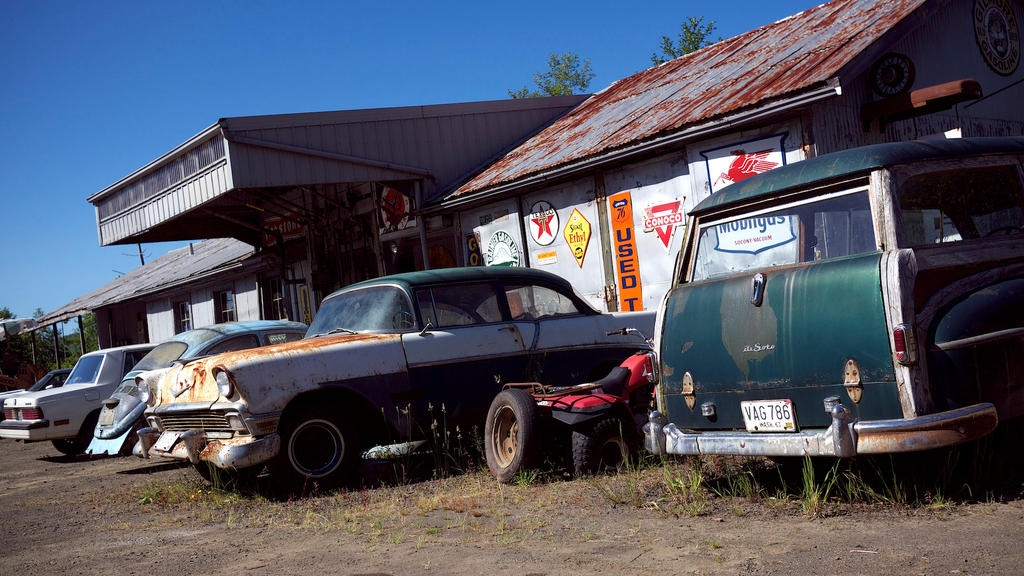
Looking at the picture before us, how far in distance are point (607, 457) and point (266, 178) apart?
30.6 feet

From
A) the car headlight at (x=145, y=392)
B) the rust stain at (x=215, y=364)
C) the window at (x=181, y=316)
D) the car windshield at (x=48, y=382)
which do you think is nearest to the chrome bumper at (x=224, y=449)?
the rust stain at (x=215, y=364)

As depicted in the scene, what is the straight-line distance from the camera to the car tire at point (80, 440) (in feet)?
40.7

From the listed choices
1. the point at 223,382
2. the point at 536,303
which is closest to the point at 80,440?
the point at 223,382

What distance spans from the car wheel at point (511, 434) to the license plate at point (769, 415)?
5.89 ft

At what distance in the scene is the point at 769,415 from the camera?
189 inches

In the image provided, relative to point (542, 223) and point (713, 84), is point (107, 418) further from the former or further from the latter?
point (713, 84)

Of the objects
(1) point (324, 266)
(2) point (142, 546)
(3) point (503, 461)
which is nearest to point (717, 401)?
(3) point (503, 461)

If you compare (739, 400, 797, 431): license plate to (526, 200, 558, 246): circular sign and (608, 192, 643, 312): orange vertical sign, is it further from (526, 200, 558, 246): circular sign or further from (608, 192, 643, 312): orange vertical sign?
(526, 200, 558, 246): circular sign

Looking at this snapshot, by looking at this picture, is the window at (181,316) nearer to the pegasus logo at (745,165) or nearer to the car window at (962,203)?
the pegasus logo at (745,165)

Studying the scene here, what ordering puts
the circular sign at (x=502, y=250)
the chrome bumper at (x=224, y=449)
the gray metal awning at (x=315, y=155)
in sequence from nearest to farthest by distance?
the chrome bumper at (x=224, y=449) < the circular sign at (x=502, y=250) < the gray metal awning at (x=315, y=155)

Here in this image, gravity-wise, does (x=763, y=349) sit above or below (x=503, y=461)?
above

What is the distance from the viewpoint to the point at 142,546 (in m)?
5.63

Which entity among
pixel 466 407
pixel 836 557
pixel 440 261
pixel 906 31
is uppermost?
pixel 906 31

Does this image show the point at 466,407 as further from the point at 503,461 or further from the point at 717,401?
the point at 717,401
